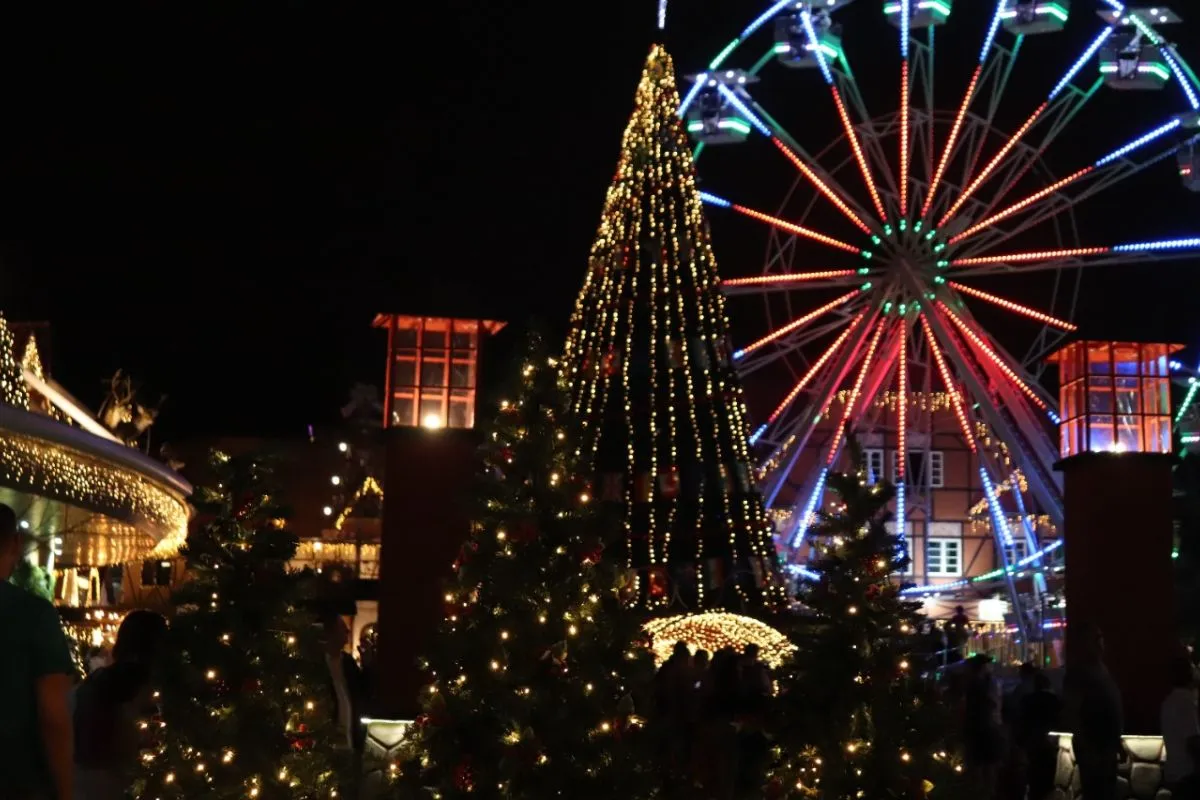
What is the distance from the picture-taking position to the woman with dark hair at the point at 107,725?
6125 mm

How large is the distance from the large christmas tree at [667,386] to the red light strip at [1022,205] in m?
5.45

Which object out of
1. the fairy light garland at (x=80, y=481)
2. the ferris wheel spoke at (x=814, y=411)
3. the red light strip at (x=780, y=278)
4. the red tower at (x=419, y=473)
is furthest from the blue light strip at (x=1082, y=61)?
the fairy light garland at (x=80, y=481)

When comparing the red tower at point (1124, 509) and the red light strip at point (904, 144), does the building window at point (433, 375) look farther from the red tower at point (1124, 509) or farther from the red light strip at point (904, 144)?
the red light strip at point (904, 144)

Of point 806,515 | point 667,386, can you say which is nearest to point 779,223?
point 667,386

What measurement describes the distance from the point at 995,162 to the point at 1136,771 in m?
14.1

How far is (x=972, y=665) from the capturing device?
13430 mm

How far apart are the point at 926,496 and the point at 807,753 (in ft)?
86.9

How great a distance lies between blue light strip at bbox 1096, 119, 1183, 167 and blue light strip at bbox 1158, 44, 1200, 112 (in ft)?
1.24

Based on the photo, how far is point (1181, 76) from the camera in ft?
81.0

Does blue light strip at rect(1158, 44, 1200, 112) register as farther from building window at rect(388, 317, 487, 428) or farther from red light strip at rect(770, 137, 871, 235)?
building window at rect(388, 317, 487, 428)

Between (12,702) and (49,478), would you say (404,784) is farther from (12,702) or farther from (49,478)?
(12,702)

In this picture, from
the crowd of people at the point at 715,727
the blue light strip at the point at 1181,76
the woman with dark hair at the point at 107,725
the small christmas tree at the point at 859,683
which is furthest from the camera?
the blue light strip at the point at 1181,76

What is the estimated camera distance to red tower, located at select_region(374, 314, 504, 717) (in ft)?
47.8

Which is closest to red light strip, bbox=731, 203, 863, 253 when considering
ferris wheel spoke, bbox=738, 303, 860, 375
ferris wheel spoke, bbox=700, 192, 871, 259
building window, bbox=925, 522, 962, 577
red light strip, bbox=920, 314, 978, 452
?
ferris wheel spoke, bbox=700, 192, 871, 259
